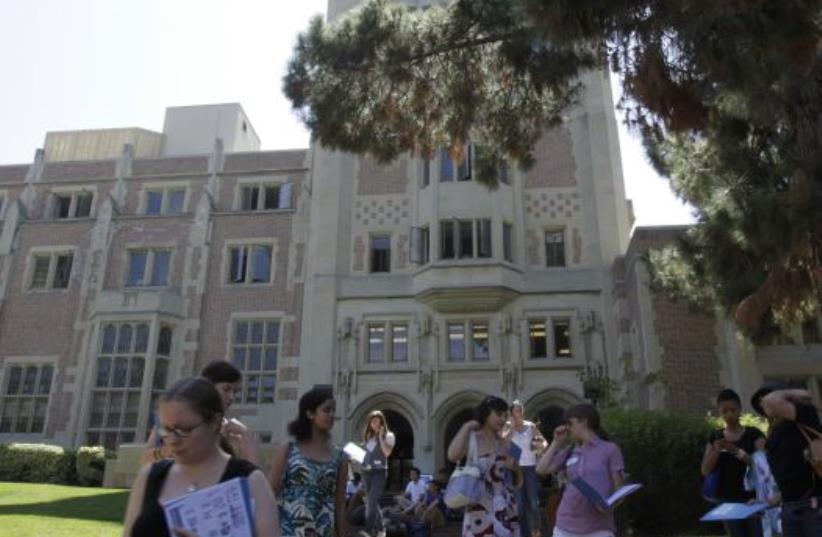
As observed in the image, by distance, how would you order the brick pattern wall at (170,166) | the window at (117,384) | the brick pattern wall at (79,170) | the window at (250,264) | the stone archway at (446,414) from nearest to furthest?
the stone archway at (446,414) < the window at (117,384) < the window at (250,264) < the brick pattern wall at (170,166) < the brick pattern wall at (79,170)

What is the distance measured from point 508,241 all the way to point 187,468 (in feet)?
64.1

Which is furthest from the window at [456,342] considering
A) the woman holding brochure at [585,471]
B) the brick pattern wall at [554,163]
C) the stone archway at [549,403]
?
the woman holding brochure at [585,471]

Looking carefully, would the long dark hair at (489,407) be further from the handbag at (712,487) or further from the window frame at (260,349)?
the window frame at (260,349)

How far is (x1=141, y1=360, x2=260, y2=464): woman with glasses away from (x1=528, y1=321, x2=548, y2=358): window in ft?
56.9

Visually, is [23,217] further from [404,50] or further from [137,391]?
[404,50]

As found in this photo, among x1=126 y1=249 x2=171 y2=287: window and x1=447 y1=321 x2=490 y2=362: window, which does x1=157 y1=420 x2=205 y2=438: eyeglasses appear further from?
x1=126 y1=249 x2=171 y2=287: window

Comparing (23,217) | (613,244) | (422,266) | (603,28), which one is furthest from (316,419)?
(23,217)

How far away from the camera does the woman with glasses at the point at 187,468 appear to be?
232 cm

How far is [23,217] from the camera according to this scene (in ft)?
83.6

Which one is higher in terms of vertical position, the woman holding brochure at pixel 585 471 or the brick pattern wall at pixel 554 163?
the brick pattern wall at pixel 554 163

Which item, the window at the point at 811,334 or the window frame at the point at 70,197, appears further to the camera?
the window frame at the point at 70,197

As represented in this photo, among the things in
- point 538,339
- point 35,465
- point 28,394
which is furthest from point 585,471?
point 28,394

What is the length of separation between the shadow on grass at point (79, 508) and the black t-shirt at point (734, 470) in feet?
28.9

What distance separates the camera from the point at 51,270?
24797 millimetres
